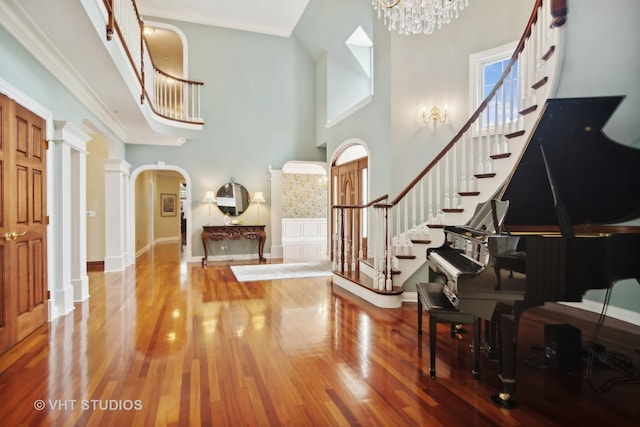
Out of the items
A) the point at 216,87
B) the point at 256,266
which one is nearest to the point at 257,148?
the point at 216,87

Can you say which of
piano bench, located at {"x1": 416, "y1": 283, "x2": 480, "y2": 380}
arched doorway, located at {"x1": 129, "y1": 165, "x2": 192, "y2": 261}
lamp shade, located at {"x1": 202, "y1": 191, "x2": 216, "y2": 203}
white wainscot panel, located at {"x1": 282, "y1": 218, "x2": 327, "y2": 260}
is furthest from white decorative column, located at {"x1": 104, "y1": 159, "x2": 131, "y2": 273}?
piano bench, located at {"x1": 416, "y1": 283, "x2": 480, "y2": 380}

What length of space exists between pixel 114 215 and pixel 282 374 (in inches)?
228

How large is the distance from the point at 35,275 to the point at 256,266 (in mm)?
4035

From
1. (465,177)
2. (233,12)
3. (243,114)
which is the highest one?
(233,12)

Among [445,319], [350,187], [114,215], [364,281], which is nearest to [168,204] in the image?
[114,215]

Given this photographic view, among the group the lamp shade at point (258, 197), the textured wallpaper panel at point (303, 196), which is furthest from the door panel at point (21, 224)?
A: the textured wallpaper panel at point (303, 196)

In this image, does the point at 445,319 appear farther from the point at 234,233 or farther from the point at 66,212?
the point at 234,233

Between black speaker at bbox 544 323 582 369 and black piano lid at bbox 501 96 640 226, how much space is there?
2.66ft

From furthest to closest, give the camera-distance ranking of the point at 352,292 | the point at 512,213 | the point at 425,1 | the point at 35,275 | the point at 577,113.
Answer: the point at 352,292
the point at 425,1
the point at 35,275
the point at 512,213
the point at 577,113

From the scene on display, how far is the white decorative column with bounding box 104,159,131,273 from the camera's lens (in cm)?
654

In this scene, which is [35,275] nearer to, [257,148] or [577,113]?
[577,113]

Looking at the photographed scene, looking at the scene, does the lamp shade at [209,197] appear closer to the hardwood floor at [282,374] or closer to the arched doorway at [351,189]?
the arched doorway at [351,189]

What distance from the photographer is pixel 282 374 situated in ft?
7.77

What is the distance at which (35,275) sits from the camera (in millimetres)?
3268
